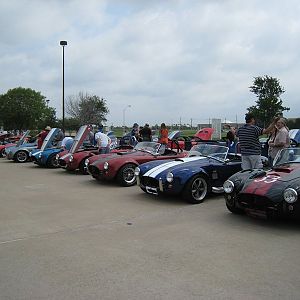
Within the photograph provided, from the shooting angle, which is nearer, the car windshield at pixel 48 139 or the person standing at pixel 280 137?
the person standing at pixel 280 137

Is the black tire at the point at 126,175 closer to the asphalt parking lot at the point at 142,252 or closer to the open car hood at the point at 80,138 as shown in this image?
the asphalt parking lot at the point at 142,252

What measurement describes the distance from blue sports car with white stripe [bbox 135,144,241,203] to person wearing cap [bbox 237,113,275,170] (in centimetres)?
53

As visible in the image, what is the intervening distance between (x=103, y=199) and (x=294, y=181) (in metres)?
3.99

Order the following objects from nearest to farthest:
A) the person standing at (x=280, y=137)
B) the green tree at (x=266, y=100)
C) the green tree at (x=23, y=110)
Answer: the person standing at (x=280, y=137) → the green tree at (x=266, y=100) → the green tree at (x=23, y=110)

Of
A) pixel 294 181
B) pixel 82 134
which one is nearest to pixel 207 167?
pixel 294 181

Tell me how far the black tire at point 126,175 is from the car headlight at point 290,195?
5.08 metres

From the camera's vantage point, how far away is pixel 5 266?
4316mm

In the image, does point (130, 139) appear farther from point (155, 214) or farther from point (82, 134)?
point (155, 214)

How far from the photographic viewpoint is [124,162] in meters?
10.2

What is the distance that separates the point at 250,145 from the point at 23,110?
52134 millimetres

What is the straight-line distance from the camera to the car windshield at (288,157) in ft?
22.6

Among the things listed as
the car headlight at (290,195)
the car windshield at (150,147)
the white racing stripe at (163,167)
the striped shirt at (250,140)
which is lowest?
the car headlight at (290,195)

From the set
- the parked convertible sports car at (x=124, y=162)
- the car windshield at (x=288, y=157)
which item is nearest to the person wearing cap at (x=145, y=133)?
the parked convertible sports car at (x=124, y=162)

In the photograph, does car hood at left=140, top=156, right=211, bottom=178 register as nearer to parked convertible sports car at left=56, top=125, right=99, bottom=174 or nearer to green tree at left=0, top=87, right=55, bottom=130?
parked convertible sports car at left=56, top=125, right=99, bottom=174
